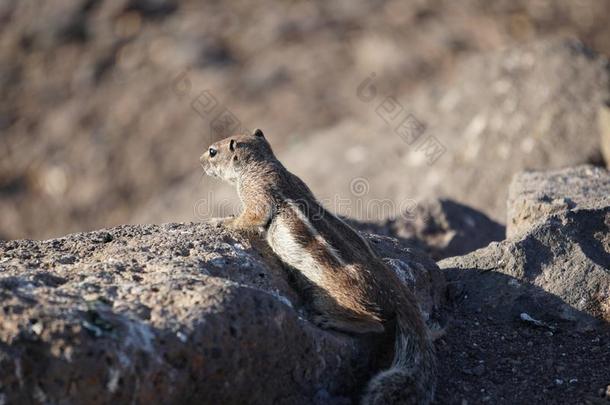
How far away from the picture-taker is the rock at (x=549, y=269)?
251 inches

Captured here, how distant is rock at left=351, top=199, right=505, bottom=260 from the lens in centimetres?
897

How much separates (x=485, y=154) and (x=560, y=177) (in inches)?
169

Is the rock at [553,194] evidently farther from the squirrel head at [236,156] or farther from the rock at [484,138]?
the rock at [484,138]

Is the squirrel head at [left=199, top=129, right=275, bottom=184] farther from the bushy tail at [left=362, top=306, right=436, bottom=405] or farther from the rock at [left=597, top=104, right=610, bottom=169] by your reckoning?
the rock at [left=597, top=104, right=610, bottom=169]

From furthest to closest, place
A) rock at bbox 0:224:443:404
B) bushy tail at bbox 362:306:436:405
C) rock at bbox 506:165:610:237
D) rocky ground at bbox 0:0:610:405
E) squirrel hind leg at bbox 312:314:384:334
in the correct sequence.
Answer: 1. rock at bbox 506:165:610:237
2. squirrel hind leg at bbox 312:314:384:334
3. bushy tail at bbox 362:306:436:405
4. rocky ground at bbox 0:0:610:405
5. rock at bbox 0:224:443:404

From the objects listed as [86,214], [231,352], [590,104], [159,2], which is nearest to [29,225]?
[86,214]

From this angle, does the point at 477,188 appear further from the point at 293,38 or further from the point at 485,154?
the point at 293,38

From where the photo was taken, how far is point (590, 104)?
40.2ft

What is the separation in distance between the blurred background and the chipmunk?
6.78 metres

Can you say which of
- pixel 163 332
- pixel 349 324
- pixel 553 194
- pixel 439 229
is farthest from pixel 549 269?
pixel 163 332

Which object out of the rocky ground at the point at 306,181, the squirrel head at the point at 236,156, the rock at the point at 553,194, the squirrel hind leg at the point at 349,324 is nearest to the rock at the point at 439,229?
the rocky ground at the point at 306,181

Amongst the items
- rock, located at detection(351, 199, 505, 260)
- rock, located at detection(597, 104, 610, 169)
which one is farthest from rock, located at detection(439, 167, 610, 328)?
rock, located at detection(597, 104, 610, 169)

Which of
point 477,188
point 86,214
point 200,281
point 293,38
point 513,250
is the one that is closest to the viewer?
point 200,281

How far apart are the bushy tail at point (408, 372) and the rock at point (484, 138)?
18.6 feet
